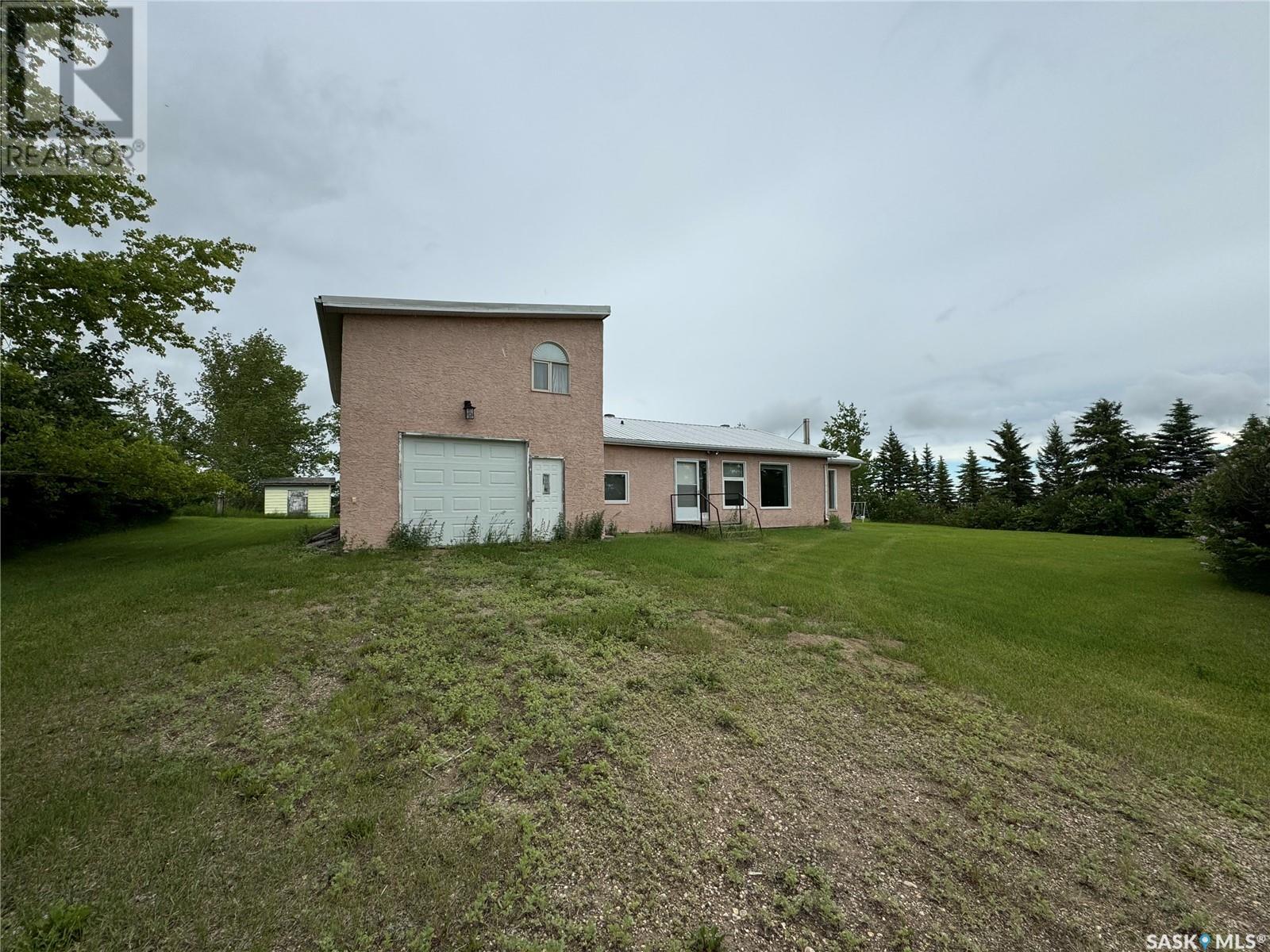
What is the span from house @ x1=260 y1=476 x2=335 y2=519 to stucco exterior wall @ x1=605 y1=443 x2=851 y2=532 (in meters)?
23.9

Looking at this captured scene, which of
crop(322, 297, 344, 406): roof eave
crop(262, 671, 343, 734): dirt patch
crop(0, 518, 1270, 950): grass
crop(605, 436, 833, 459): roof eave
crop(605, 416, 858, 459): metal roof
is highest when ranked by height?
crop(322, 297, 344, 406): roof eave

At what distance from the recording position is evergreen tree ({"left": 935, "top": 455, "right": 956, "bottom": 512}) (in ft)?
116

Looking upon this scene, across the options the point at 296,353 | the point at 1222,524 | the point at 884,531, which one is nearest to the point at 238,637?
the point at 1222,524

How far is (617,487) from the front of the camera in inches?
520

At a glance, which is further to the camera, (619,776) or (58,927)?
(619,776)

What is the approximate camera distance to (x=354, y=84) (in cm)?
861

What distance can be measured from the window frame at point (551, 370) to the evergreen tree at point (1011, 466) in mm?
33696

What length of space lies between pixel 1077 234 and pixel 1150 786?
11973 mm

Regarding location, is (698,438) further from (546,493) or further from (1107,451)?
(1107,451)

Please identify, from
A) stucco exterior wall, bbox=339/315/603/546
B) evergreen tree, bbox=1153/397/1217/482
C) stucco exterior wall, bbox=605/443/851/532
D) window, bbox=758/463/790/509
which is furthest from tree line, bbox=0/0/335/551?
evergreen tree, bbox=1153/397/1217/482

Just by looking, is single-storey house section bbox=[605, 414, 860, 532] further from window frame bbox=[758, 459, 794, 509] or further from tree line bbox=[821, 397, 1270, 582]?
tree line bbox=[821, 397, 1270, 582]

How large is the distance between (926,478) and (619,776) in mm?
46882

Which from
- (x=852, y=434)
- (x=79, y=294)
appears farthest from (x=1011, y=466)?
(x=79, y=294)

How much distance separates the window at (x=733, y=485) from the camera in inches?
592
